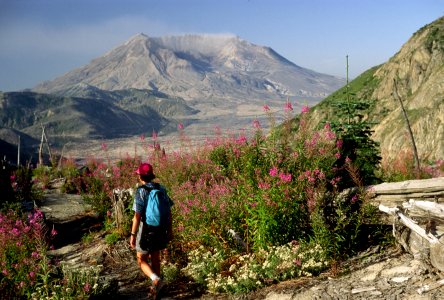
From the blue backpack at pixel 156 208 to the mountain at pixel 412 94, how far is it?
21207 mm

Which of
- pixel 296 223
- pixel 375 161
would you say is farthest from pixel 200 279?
pixel 375 161

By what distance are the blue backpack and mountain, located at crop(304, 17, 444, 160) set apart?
21.2m

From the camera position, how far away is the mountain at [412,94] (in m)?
32.5

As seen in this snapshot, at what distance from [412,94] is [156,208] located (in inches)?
1702

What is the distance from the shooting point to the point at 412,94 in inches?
1710

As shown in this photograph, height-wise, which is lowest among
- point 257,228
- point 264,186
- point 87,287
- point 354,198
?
point 87,287

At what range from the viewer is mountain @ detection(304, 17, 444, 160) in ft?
107

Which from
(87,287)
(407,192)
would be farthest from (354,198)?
(87,287)

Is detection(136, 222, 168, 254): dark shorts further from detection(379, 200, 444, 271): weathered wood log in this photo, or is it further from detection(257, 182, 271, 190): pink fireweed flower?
detection(379, 200, 444, 271): weathered wood log

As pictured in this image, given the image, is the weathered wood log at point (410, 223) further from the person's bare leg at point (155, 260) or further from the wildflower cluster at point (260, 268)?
the person's bare leg at point (155, 260)

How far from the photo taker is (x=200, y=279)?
633 centimetres

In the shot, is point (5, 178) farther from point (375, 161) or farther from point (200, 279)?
point (375, 161)

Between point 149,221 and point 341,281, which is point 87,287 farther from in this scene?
point 341,281

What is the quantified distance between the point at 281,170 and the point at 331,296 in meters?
1.93
